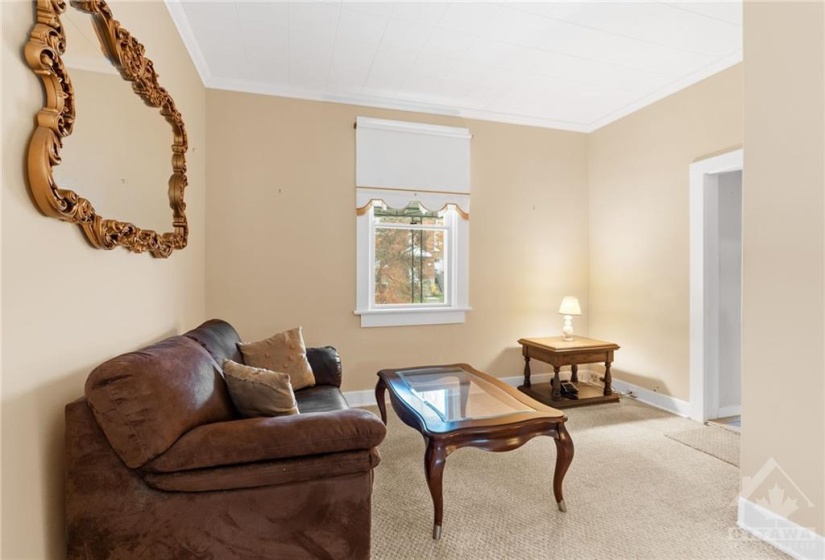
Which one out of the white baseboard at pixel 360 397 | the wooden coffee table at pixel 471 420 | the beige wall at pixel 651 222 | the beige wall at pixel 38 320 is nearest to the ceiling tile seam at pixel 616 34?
the beige wall at pixel 651 222

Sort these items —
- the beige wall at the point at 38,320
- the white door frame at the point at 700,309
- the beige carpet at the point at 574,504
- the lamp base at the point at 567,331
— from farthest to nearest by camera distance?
the lamp base at the point at 567,331 < the white door frame at the point at 700,309 < the beige carpet at the point at 574,504 < the beige wall at the point at 38,320

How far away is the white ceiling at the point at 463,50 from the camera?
7.79 ft

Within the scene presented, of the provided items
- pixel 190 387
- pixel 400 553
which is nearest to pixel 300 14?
pixel 190 387

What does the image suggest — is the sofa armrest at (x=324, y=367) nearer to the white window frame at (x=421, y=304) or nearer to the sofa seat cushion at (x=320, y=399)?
the sofa seat cushion at (x=320, y=399)

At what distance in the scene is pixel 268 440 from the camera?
130cm

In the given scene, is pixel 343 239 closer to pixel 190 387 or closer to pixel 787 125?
pixel 190 387

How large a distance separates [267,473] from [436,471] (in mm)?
786

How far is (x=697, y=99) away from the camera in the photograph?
3.18 metres

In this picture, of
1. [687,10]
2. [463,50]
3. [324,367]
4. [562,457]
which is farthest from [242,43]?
[562,457]

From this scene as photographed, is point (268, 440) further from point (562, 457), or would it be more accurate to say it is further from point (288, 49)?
point (288, 49)

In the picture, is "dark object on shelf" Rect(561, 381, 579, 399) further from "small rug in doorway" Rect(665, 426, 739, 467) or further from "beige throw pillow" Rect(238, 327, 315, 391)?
"beige throw pillow" Rect(238, 327, 315, 391)

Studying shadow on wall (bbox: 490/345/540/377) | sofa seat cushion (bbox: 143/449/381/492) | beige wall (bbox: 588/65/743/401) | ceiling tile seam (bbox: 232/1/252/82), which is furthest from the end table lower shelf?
ceiling tile seam (bbox: 232/1/252/82)

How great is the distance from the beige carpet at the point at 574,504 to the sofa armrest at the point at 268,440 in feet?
2.31

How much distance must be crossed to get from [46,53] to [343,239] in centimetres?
247
